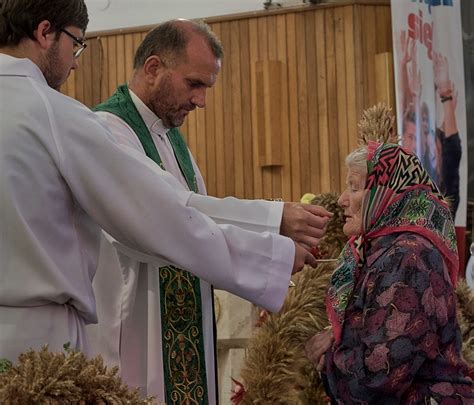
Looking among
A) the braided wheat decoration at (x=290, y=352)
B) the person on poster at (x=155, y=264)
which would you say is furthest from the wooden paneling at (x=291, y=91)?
the person on poster at (x=155, y=264)

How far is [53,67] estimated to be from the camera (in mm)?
2736

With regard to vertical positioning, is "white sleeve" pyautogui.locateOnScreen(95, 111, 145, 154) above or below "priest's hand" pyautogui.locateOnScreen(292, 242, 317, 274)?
above

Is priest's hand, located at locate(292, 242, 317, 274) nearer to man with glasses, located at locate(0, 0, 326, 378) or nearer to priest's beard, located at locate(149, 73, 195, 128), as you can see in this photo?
man with glasses, located at locate(0, 0, 326, 378)

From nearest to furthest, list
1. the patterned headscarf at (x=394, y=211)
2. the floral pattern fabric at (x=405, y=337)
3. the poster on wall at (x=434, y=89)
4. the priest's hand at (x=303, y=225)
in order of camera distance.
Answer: the priest's hand at (x=303, y=225), the floral pattern fabric at (x=405, y=337), the patterned headscarf at (x=394, y=211), the poster on wall at (x=434, y=89)

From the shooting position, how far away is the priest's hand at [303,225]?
2.98m

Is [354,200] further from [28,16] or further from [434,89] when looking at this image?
[434,89]

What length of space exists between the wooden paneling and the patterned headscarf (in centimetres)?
604

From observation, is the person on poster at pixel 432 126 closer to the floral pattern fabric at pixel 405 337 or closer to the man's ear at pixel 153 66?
the man's ear at pixel 153 66

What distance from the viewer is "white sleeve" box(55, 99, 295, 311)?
2.57m

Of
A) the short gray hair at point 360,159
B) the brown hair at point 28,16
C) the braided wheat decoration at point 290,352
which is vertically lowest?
the braided wheat decoration at point 290,352

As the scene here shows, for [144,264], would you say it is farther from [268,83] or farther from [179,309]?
[268,83]

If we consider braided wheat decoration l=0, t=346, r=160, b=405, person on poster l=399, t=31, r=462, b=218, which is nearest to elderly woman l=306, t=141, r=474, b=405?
braided wheat decoration l=0, t=346, r=160, b=405

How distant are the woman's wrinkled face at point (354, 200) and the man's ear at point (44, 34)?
56.5 inches

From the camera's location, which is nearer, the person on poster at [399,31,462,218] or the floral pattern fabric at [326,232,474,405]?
the floral pattern fabric at [326,232,474,405]
